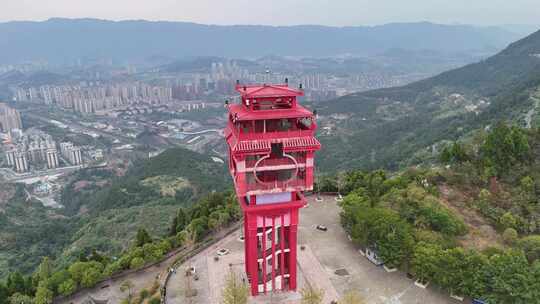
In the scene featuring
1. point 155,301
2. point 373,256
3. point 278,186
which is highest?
point 278,186

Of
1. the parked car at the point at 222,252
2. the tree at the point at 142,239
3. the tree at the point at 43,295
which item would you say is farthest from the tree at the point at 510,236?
the tree at the point at 43,295

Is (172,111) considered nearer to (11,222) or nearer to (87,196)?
(87,196)

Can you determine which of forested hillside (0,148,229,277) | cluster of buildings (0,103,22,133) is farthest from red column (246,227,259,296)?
cluster of buildings (0,103,22,133)

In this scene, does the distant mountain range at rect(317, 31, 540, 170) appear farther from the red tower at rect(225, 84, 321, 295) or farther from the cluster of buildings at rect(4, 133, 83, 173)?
the cluster of buildings at rect(4, 133, 83, 173)

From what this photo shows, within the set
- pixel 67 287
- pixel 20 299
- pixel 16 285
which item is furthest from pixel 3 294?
pixel 67 287

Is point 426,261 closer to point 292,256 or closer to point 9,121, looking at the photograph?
point 292,256

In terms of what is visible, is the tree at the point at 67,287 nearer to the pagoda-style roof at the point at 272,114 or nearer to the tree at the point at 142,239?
the tree at the point at 142,239
